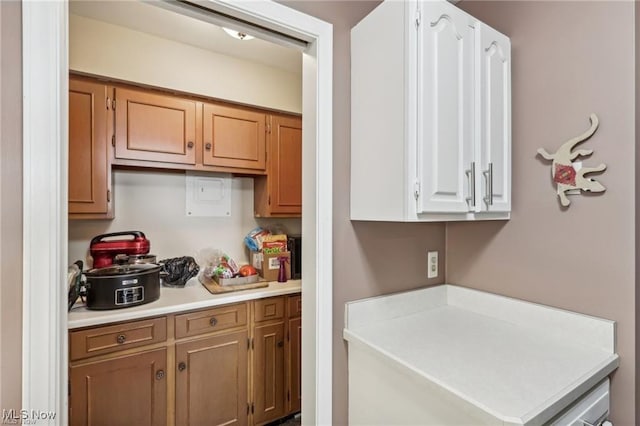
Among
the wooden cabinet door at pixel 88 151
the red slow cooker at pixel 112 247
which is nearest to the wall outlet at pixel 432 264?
the red slow cooker at pixel 112 247

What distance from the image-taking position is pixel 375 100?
116cm

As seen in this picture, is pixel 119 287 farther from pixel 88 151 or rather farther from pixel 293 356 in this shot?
pixel 293 356

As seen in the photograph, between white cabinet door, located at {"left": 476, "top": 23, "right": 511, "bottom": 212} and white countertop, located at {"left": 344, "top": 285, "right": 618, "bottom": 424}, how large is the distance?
0.50 metres

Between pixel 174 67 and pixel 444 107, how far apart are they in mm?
1787

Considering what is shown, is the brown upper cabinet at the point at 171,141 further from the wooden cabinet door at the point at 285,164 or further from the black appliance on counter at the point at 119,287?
the black appliance on counter at the point at 119,287

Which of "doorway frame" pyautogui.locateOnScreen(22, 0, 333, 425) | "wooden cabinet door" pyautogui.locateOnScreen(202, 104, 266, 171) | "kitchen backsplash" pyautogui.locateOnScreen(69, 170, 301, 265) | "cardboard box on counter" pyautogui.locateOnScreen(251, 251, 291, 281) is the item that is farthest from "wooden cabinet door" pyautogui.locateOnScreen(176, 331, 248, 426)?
"wooden cabinet door" pyautogui.locateOnScreen(202, 104, 266, 171)

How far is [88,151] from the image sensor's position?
5.58 ft

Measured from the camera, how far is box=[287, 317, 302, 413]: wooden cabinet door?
206 cm

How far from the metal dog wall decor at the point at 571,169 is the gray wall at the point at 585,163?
0.07 feet

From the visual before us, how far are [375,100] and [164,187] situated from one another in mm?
1679

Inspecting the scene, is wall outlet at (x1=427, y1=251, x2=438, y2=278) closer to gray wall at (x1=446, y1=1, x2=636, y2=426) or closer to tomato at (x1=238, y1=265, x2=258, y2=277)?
gray wall at (x1=446, y1=1, x2=636, y2=426)

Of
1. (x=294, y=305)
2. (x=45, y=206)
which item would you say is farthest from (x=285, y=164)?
(x=45, y=206)

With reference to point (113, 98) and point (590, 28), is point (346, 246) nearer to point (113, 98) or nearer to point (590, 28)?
point (590, 28)

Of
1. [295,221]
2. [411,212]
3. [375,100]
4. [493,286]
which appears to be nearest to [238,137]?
[295,221]
